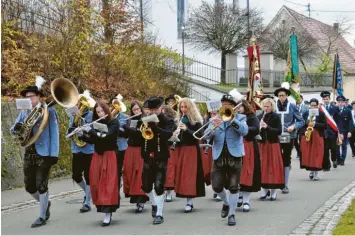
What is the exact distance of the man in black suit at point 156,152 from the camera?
32.6 feet

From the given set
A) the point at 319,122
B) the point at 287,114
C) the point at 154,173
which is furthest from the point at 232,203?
the point at 319,122

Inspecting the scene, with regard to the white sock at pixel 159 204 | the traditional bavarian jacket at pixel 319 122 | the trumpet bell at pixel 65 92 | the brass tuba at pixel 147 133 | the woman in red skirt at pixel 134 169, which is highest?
the trumpet bell at pixel 65 92

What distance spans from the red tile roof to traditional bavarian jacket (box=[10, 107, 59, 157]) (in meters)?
42.4

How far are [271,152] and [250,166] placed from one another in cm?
104

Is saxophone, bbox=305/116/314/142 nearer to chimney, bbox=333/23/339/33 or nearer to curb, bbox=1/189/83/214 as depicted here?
curb, bbox=1/189/83/214

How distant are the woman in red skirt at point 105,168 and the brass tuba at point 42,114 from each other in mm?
510

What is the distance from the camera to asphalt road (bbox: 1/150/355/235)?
927 centimetres

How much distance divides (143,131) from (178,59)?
1803 centimetres

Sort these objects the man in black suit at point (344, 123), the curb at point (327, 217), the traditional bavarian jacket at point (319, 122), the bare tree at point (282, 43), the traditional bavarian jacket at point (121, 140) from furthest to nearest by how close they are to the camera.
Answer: the bare tree at point (282, 43) → the man in black suit at point (344, 123) → the traditional bavarian jacket at point (319, 122) → the traditional bavarian jacket at point (121, 140) → the curb at point (327, 217)

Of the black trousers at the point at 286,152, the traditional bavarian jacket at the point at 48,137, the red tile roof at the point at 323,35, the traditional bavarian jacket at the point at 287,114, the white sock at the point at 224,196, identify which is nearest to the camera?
the traditional bavarian jacket at the point at 48,137

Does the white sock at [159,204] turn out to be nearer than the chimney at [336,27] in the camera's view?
Yes

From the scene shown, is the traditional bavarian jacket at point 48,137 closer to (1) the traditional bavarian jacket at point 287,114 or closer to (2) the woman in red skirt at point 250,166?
(2) the woman in red skirt at point 250,166

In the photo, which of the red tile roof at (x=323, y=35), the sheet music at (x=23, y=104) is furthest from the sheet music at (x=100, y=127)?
the red tile roof at (x=323, y=35)

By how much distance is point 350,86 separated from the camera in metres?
54.2
